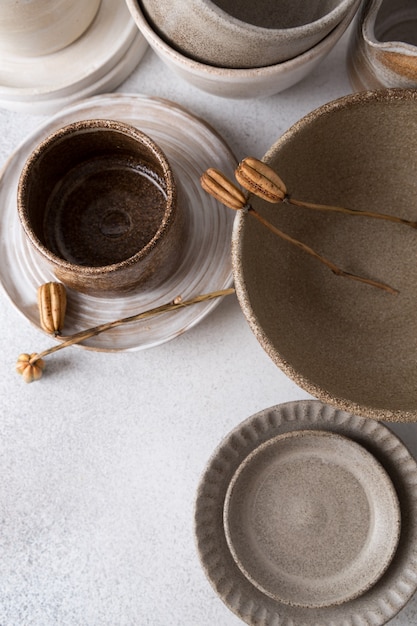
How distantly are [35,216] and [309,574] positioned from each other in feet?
1.89

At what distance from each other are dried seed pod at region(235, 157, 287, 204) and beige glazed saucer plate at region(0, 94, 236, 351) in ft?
0.62

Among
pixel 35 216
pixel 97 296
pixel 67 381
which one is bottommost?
pixel 67 381

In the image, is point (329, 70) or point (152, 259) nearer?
point (152, 259)

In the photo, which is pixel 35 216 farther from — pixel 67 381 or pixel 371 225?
pixel 371 225

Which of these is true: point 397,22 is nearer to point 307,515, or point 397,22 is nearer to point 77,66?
point 77,66

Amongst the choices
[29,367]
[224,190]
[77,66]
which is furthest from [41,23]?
[29,367]

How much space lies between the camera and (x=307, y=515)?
3.17ft

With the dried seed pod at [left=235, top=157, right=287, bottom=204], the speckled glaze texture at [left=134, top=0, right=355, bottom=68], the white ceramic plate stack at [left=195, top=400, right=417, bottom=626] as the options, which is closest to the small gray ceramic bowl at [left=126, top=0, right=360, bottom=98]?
the speckled glaze texture at [left=134, top=0, right=355, bottom=68]

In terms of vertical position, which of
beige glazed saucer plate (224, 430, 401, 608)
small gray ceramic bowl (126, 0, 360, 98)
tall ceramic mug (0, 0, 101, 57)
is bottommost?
beige glazed saucer plate (224, 430, 401, 608)

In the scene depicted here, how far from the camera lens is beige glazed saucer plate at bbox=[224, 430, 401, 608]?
937 mm

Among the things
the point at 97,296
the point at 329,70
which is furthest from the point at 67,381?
the point at 329,70

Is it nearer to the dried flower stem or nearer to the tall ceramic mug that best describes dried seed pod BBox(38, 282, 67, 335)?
the dried flower stem

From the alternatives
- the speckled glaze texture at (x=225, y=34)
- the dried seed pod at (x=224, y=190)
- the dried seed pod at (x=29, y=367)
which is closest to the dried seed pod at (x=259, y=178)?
the dried seed pod at (x=224, y=190)

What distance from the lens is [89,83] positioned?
0.99 m
